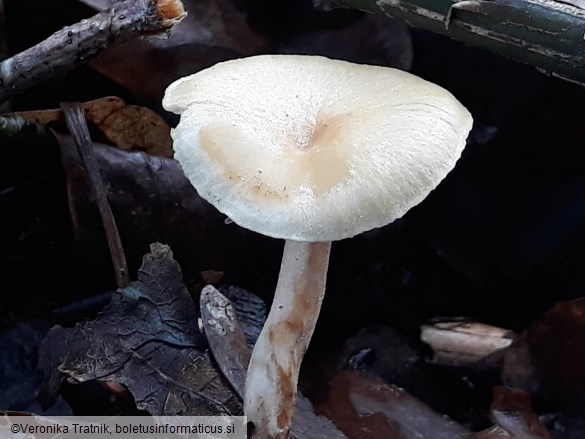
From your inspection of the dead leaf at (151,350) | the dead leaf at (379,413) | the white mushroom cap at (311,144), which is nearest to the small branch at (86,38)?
the white mushroom cap at (311,144)

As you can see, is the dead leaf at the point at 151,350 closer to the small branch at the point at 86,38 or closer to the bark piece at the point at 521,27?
the small branch at the point at 86,38

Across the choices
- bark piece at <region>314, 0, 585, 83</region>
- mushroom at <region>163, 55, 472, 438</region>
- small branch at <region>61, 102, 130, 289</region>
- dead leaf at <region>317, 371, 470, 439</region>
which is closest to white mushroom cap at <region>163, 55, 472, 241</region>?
mushroom at <region>163, 55, 472, 438</region>

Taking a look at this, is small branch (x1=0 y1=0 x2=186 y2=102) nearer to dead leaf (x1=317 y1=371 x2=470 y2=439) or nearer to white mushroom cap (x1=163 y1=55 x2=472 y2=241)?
white mushroom cap (x1=163 y1=55 x2=472 y2=241)

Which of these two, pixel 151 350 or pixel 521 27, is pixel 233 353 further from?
pixel 521 27

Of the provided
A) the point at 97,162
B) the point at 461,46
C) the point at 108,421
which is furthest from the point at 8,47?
the point at 461,46

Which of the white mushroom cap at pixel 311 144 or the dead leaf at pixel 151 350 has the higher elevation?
the white mushroom cap at pixel 311 144

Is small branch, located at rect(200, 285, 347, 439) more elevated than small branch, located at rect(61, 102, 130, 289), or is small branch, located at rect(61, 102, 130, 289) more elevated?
small branch, located at rect(61, 102, 130, 289)
